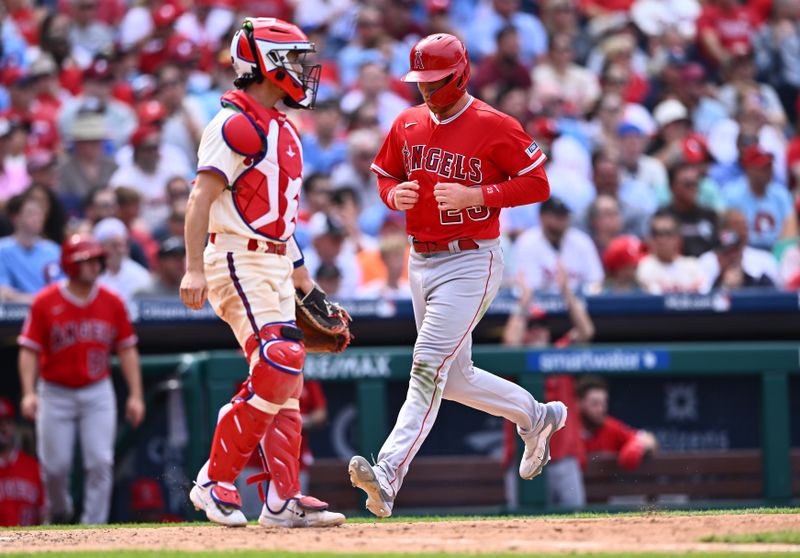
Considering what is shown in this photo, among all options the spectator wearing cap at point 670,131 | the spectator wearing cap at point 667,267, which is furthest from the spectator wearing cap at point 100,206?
the spectator wearing cap at point 670,131

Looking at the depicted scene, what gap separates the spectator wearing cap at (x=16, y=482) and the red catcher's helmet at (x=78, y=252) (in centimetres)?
118

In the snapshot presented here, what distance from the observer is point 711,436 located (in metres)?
9.60

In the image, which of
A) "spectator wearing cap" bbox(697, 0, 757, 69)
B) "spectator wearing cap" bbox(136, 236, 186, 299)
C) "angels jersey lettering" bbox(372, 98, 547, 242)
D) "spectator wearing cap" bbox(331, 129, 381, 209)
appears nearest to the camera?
"angels jersey lettering" bbox(372, 98, 547, 242)

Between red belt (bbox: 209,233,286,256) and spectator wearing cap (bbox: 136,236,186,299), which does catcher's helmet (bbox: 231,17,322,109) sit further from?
spectator wearing cap (bbox: 136,236,186,299)

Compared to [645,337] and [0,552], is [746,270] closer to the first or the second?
[645,337]

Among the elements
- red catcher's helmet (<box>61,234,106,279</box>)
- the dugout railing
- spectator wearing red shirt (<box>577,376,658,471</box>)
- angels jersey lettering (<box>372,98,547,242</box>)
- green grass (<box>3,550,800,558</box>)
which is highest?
angels jersey lettering (<box>372,98,547,242</box>)

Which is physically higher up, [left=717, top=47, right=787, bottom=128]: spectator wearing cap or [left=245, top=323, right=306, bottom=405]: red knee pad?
[left=245, top=323, right=306, bottom=405]: red knee pad

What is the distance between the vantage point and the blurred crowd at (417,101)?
9938mm

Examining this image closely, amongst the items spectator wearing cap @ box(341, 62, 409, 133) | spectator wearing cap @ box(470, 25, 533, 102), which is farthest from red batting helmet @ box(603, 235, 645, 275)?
spectator wearing cap @ box(470, 25, 533, 102)

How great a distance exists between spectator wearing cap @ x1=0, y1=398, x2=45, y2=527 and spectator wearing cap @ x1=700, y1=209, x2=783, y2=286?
4.85 meters

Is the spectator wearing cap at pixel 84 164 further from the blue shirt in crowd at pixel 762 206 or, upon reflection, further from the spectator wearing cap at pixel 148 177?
the blue shirt in crowd at pixel 762 206

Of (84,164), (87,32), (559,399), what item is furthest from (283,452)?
(87,32)

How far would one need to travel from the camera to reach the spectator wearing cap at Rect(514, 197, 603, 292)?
32.6 feet

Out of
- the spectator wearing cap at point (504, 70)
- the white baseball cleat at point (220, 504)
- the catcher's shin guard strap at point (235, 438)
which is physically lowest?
the white baseball cleat at point (220, 504)
